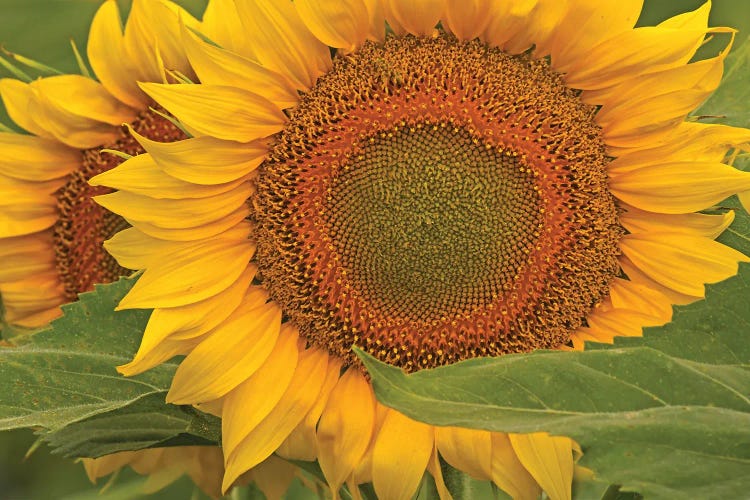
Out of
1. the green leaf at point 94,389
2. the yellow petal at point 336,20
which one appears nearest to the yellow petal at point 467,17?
the yellow petal at point 336,20

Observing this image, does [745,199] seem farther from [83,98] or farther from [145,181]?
[83,98]

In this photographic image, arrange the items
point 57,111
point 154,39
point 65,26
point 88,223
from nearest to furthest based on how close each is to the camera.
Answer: point 154,39
point 57,111
point 88,223
point 65,26

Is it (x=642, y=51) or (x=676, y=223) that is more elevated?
(x=642, y=51)

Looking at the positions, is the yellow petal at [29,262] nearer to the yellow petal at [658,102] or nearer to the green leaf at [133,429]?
the green leaf at [133,429]

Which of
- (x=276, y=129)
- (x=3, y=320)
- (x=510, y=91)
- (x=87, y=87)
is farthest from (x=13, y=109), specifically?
(x=510, y=91)

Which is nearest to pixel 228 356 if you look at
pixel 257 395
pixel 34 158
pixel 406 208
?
pixel 257 395

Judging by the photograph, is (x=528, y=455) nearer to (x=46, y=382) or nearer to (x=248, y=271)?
(x=248, y=271)
